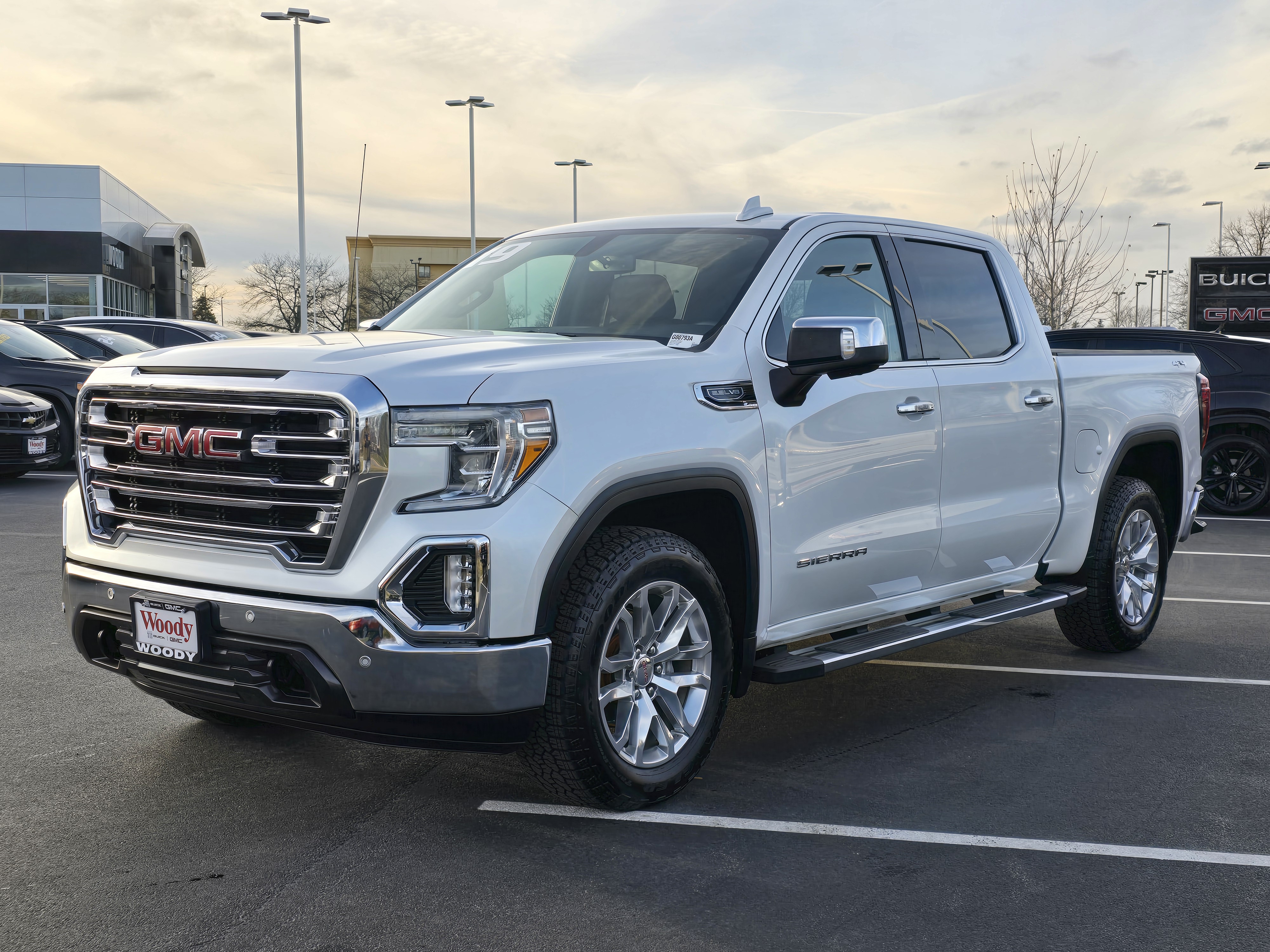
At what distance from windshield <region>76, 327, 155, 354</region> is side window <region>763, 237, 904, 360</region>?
13.7 m

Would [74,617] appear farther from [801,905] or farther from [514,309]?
[801,905]

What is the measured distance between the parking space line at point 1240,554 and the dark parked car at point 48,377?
11489 millimetres

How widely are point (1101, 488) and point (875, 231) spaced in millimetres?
2032

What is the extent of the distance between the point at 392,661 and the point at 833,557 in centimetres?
186

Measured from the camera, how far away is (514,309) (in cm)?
523

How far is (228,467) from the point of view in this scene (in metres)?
3.74

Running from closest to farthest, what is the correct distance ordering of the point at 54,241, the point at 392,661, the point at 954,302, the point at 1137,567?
the point at 392,661 → the point at 954,302 → the point at 1137,567 → the point at 54,241

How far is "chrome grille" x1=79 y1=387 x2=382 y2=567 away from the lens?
3555 mm

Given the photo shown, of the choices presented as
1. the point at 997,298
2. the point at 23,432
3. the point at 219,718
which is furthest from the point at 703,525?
the point at 23,432

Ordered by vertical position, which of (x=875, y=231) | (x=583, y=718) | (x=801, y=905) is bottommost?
(x=801, y=905)

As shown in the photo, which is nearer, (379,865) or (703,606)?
(379,865)

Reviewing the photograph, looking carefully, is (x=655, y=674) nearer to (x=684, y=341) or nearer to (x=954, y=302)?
(x=684, y=341)

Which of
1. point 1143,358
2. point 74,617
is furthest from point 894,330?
point 74,617

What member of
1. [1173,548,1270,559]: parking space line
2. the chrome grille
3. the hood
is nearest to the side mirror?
the hood
